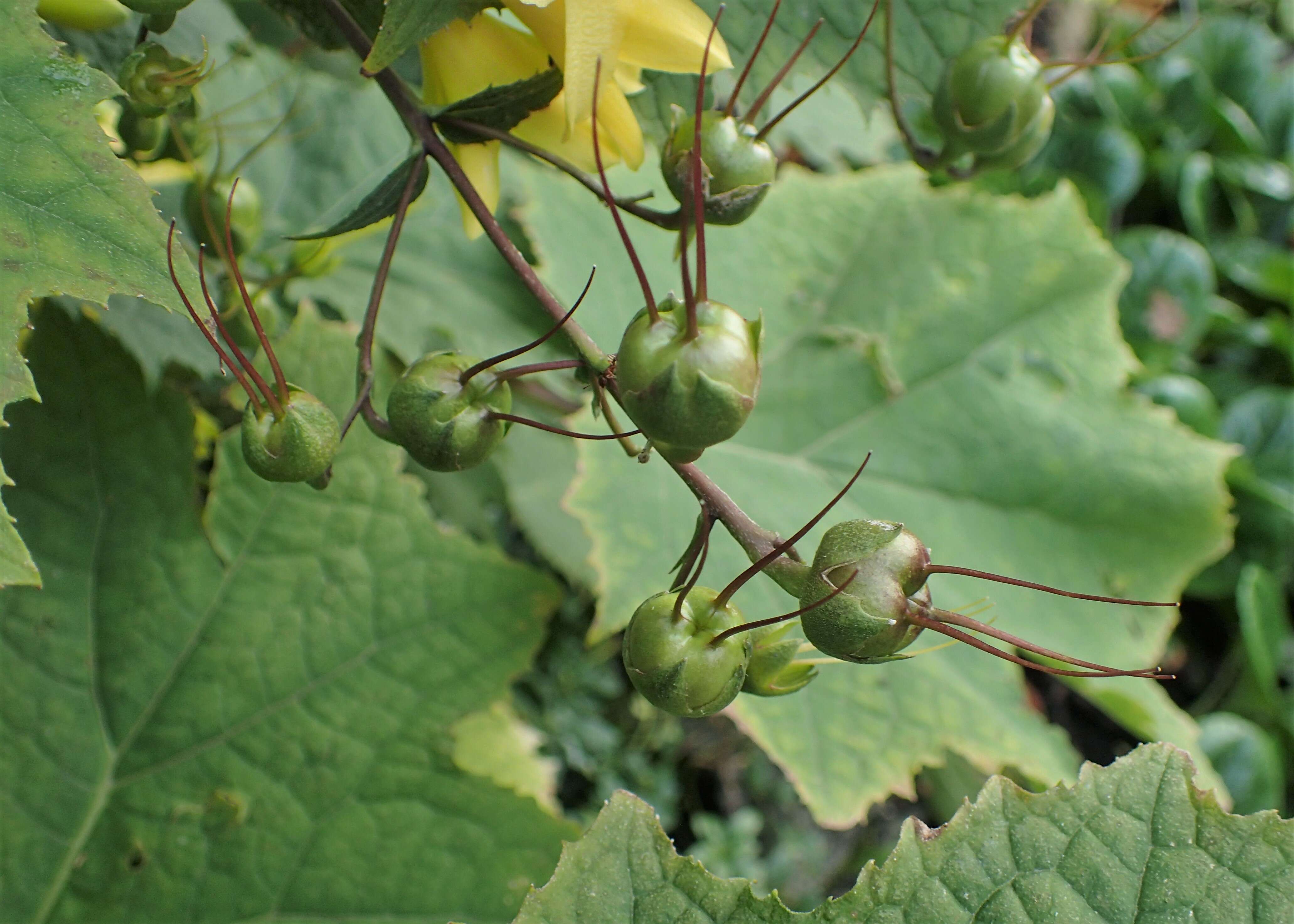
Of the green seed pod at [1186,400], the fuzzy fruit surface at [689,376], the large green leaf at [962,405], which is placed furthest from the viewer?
the green seed pod at [1186,400]

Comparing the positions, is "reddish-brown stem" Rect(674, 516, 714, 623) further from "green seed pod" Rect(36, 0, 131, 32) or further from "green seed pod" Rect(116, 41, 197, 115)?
"green seed pod" Rect(36, 0, 131, 32)

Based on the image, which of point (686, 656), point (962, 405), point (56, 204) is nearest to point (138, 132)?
point (56, 204)

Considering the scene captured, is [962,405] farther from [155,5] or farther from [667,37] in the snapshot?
[155,5]

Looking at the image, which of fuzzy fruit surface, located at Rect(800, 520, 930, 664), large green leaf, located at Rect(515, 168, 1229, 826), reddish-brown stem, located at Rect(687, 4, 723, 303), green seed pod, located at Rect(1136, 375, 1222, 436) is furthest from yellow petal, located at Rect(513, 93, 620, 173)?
green seed pod, located at Rect(1136, 375, 1222, 436)

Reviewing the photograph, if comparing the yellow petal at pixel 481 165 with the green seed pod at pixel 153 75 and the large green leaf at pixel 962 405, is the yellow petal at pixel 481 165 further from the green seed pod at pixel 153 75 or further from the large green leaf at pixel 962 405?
the large green leaf at pixel 962 405

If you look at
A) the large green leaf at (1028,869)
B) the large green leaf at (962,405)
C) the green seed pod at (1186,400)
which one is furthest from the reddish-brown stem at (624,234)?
the green seed pod at (1186,400)
